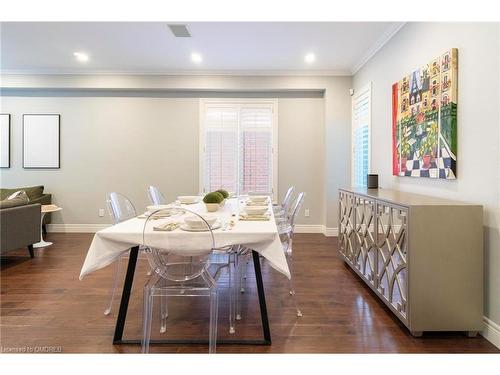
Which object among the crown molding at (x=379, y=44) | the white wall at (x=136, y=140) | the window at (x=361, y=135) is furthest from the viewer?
the white wall at (x=136, y=140)

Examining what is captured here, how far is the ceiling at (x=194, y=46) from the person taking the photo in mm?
3660

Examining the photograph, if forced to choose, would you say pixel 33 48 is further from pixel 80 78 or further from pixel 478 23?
pixel 478 23

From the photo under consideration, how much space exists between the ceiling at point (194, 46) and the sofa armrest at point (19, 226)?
7.10 ft

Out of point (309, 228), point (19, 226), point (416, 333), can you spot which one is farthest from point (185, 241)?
point (309, 228)

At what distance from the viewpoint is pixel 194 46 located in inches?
167

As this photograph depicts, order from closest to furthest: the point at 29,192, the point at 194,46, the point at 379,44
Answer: the point at 379,44 → the point at 194,46 → the point at 29,192

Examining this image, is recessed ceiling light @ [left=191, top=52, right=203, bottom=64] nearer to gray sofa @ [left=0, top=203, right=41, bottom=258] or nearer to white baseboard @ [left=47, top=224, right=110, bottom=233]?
gray sofa @ [left=0, top=203, right=41, bottom=258]

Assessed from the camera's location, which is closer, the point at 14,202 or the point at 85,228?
the point at 14,202

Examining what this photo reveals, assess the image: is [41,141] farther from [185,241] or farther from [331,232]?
[331,232]

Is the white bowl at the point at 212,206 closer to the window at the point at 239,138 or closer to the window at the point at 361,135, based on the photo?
the window at the point at 361,135

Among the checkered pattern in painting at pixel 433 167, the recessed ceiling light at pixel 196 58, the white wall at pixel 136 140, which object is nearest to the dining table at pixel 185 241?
the checkered pattern in painting at pixel 433 167

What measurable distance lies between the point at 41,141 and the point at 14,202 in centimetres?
221

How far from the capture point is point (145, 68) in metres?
5.18
